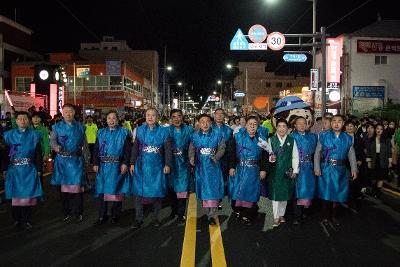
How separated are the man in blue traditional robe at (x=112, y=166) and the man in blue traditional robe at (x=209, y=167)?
115 centimetres

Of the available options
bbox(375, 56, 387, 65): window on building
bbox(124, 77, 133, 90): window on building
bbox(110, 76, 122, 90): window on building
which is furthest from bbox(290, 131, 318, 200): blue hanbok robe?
bbox(124, 77, 133, 90): window on building

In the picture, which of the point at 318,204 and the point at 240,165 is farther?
the point at 318,204

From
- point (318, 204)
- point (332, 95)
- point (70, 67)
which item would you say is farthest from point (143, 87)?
point (318, 204)

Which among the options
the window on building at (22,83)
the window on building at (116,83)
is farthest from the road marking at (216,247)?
the window on building at (22,83)

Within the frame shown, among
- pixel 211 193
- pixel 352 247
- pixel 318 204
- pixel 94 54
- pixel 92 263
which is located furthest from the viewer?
pixel 94 54

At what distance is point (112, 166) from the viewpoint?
7.42 m

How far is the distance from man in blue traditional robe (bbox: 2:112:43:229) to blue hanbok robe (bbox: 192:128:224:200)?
253 cm

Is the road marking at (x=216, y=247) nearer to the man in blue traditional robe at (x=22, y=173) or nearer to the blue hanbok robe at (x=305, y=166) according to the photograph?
the blue hanbok robe at (x=305, y=166)

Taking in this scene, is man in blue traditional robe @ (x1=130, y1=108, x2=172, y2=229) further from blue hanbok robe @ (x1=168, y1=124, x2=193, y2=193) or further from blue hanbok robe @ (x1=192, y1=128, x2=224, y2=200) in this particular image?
blue hanbok robe @ (x1=192, y1=128, x2=224, y2=200)

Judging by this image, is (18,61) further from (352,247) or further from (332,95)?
(352,247)

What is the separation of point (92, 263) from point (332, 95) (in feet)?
52.4

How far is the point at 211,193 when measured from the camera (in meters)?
7.36

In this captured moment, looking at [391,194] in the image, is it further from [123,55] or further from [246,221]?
[123,55]

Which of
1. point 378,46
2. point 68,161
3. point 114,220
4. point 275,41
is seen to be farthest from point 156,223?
point 378,46
